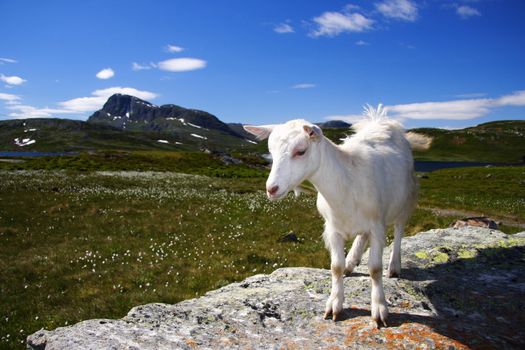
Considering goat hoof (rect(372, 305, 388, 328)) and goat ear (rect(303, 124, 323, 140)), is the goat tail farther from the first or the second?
goat hoof (rect(372, 305, 388, 328))

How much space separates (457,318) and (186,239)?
44.7 ft

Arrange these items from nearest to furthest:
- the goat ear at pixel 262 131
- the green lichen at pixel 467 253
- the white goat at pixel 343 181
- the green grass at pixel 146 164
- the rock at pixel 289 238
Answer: the white goat at pixel 343 181
the goat ear at pixel 262 131
the green lichen at pixel 467 253
the rock at pixel 289 238
the green grass at pixel 146 164

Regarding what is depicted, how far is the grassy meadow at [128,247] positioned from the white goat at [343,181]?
619 centimetres

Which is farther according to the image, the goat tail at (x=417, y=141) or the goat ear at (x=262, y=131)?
the goat tail at (x=417, y=141)

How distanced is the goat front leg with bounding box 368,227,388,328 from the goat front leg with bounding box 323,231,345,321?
1.64 feet

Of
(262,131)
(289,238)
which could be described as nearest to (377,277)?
(262,131)

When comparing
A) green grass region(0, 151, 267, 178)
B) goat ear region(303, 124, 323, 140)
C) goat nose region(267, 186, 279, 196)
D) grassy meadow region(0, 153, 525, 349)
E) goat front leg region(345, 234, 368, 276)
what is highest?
goat ear region(303, 124, 323, 140)

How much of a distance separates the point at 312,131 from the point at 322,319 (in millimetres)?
2963

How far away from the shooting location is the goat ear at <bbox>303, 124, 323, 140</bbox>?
554 cm

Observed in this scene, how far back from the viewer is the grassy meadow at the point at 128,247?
35.9 ft

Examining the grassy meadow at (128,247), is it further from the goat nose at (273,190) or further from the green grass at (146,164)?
the green grass at (146,164)

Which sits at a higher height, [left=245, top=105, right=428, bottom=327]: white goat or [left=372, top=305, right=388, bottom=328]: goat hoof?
[left=245, top=105, right=428, bottom=327]: white goat

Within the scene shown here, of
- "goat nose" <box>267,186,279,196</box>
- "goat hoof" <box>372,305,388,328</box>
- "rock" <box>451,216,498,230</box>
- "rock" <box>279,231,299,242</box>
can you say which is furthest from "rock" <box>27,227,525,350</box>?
"rock" <box>279,231,299,242</box>

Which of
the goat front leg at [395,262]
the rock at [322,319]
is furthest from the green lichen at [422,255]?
the goat front leg at [395,262]
